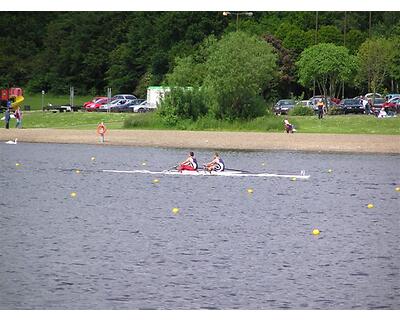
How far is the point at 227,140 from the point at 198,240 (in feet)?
126

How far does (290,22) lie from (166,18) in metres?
14.4

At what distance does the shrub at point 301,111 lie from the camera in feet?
273

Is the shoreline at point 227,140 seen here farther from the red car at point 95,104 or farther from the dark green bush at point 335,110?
the red car at point 95,104

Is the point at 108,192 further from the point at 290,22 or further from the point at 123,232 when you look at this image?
the point at 290,22

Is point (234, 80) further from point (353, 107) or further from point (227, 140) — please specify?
point (353, 107)

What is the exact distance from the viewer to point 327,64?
9175cm

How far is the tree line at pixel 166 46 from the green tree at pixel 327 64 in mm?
411

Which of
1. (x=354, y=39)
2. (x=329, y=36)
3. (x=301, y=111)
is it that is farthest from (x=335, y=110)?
(x=354, y=39)

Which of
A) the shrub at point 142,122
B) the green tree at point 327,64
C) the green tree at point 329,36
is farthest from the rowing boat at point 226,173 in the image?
the green tree at point 329,36

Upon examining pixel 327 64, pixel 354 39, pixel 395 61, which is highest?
pixel 354 39

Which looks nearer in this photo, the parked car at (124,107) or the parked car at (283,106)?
the parked car at (283,106)

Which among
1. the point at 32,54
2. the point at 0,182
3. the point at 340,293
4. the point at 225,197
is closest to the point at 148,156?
the point at 0,182

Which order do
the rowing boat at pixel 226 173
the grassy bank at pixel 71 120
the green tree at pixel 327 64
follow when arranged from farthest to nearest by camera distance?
the green tree at pixel 327 64 < the grassy bank at pixel 71 120 < the rowing boat at pixel 226 173

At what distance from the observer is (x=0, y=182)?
1844 inches
